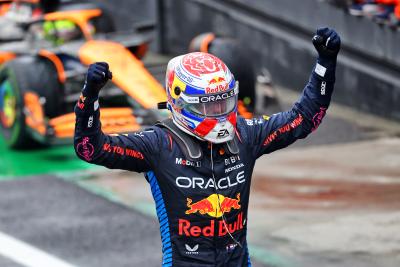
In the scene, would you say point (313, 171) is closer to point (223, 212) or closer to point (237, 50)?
point (237, 50)

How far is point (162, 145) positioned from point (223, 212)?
1.43ft

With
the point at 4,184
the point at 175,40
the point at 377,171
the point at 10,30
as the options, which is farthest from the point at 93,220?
the point at 175,40

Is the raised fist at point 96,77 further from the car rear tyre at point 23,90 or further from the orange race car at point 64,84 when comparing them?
the car rear tyre at point 23,90

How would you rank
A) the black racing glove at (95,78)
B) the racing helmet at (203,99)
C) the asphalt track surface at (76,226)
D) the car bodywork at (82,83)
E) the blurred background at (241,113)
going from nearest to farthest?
the black racing glove at (95,78), the racing helmet at (203,99), the asphalt track surface at (76,226), the blurred background at (241,113), the car bodywork at (82,83)

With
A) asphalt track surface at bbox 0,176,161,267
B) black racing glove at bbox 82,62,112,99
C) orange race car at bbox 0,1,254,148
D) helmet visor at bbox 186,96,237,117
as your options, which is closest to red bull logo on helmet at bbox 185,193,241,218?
helmet visor at bbox 186,96,237,117

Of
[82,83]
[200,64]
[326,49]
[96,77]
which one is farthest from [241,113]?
[96,77]

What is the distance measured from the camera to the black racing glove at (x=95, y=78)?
15.6 feet

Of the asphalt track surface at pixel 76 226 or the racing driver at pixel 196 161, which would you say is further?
the asphalt track surface at pixel 76 226

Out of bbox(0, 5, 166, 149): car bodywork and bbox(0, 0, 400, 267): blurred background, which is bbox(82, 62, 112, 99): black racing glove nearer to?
bbox(0, 0, 400, 267): blurred background

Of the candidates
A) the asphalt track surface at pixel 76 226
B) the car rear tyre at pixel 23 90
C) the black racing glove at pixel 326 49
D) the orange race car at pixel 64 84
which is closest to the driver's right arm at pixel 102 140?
the black racing glove at pixel 326 49

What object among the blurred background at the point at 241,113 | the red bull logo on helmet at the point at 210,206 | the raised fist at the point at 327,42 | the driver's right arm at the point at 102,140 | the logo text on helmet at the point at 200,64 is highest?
the raised fist at the point at 327,42


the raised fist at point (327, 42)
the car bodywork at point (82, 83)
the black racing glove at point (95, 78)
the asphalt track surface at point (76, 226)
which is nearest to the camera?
the black racing glove at point (95, 78)

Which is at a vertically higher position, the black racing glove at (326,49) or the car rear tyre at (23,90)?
the black racing glove at (326,49)

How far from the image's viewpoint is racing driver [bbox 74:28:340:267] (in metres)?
4.99
